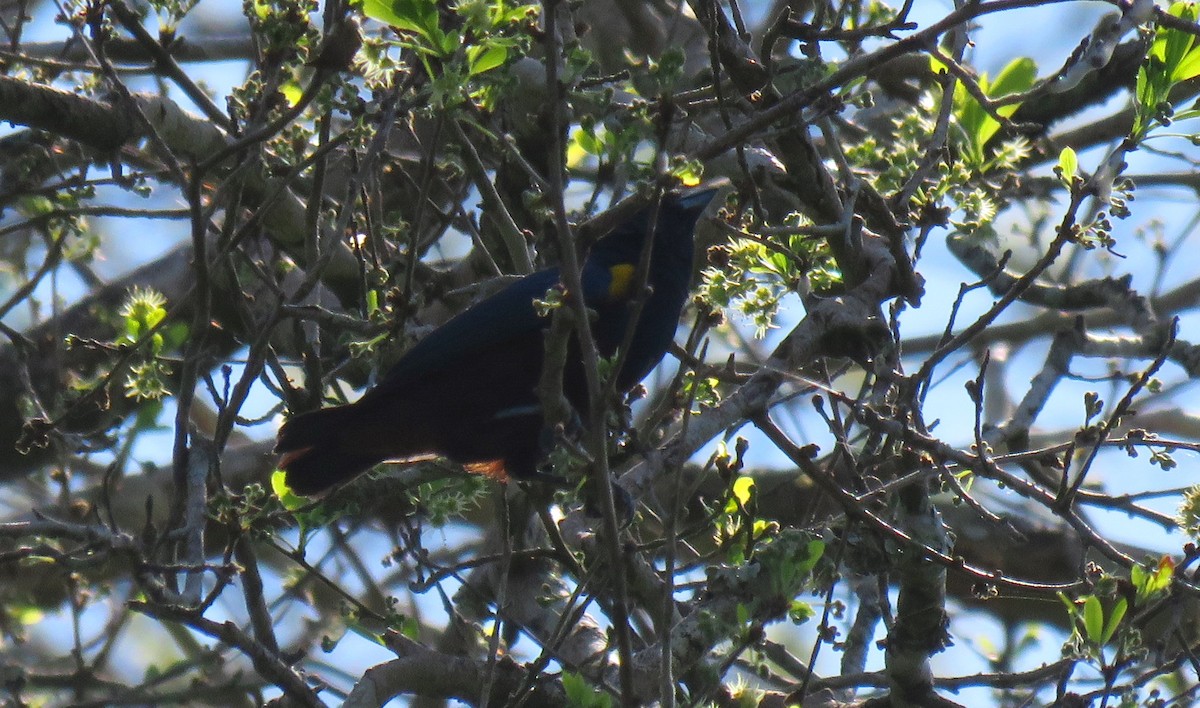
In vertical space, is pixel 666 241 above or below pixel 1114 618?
above

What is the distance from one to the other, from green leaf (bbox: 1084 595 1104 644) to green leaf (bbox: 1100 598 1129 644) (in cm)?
3

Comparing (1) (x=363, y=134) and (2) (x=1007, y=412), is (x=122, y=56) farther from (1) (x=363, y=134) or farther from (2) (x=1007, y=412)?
(2) (x=1007, y=412)

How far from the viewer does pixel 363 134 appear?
344cm

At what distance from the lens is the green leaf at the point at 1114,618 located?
3.12 metres

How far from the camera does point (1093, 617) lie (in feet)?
10.2

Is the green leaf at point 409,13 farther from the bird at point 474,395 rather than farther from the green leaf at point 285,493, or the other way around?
the green leaf at point 285,493

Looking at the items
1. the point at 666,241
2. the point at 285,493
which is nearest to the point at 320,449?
the point at 285,493

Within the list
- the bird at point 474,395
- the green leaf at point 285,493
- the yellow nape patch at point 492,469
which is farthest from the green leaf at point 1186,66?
the green leaf at point 285,493

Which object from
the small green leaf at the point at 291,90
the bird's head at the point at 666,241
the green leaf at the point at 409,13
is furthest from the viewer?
the bird's head at the point at 666,241

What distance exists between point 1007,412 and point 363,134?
598 centimetres

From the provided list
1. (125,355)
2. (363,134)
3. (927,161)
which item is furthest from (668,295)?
(125,355)

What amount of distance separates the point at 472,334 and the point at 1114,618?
228 cm

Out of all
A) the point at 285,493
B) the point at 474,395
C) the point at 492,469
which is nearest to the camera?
the point at 285,493

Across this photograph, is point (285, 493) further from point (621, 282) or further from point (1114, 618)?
point (1114, 618)
